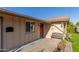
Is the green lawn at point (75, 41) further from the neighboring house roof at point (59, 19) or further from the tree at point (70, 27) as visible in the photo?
the neighboring house roof at point (59, 19)

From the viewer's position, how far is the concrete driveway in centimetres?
726

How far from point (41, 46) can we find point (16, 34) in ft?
3.44

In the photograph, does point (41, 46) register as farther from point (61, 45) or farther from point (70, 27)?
point (70, 27)

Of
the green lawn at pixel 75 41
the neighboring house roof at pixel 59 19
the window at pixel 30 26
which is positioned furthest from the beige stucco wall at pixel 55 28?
the window at pixel 30 26

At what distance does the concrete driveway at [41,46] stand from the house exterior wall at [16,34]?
0.21 metres

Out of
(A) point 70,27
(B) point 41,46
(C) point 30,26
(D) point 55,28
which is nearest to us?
(B) point 41,46

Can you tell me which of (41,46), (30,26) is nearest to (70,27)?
(41,46)

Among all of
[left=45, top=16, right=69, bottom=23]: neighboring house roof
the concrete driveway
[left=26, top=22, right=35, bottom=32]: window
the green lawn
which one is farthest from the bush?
[left=26, top=22, right=35, bottom=32]: window

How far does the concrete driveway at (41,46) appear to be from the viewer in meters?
7.26

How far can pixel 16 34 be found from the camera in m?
7.42
